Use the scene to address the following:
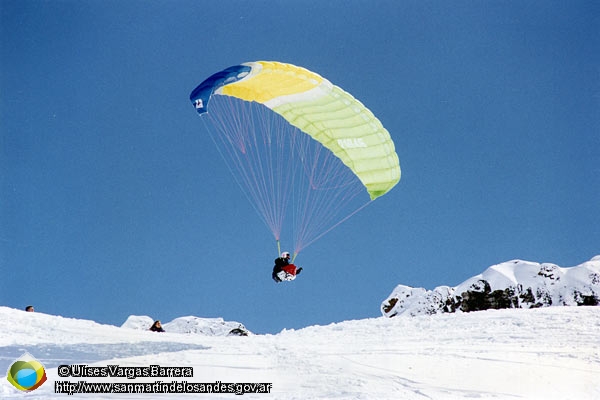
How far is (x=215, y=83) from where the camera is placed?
11.8m

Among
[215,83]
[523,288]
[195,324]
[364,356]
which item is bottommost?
[364,356]

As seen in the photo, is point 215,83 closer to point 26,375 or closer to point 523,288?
point 26,375

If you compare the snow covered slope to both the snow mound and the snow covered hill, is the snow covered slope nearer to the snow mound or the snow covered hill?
the snow covered hill

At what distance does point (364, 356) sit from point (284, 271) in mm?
3289

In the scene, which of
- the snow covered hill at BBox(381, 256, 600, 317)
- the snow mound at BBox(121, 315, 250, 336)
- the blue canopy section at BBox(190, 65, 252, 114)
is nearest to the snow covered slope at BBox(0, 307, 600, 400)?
the blue canopy section at BBox(190, 65, 252, 114)

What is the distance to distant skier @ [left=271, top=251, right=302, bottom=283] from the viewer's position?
40.2ft

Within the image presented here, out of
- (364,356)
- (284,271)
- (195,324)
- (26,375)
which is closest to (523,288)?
(195,324)

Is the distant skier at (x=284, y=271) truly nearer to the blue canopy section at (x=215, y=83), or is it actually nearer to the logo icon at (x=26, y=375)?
the blue canopy section at (x=215, y=83)

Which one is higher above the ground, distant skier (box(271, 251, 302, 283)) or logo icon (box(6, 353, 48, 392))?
distant skier (box(271, 251, 302, 283))

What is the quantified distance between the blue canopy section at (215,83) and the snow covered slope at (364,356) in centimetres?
439

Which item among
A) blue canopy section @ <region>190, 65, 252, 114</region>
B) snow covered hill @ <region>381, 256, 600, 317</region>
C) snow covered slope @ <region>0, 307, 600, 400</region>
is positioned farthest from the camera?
snow covered hill @ <region>381, 256, 600, 317</region>

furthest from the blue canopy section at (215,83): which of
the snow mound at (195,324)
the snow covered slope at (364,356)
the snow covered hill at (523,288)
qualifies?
the snow mound at (195,324)

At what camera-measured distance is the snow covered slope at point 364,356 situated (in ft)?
25.0

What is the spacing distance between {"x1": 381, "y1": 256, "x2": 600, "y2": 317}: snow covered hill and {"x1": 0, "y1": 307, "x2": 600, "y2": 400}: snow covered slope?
6724 cm
